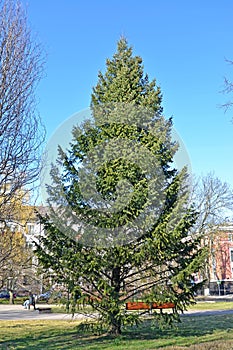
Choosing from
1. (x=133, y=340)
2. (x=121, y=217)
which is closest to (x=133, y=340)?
(x=133, y=340)

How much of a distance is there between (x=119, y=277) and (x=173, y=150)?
3.86 m

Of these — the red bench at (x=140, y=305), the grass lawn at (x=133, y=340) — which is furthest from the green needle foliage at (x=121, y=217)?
the grass lawn at (x=133, y=340)

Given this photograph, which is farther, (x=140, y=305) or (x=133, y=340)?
(x=140, y=305)

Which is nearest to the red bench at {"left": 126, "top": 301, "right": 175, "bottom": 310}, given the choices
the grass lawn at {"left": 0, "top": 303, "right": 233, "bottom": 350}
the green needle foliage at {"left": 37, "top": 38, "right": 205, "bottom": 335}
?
the green needle foliage at {"left": 37, "top": 38, "right": 205, "bottom": 335}

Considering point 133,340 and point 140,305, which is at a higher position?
point 140,305

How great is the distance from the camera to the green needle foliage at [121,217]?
9062 mm

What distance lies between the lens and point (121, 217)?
9.18 metres

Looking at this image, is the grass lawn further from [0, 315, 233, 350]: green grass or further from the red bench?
the red bench

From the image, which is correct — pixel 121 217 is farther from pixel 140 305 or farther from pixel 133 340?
pixel 133 340

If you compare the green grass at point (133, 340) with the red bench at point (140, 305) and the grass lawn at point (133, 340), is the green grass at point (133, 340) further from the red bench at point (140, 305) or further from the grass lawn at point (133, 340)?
the red bench at point (140, 305)

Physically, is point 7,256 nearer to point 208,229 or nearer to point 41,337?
point 41,337

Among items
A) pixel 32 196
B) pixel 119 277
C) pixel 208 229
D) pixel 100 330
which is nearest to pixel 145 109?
pixel 32 196

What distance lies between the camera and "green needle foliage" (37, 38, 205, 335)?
906 cm

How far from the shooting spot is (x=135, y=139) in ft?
33.1
